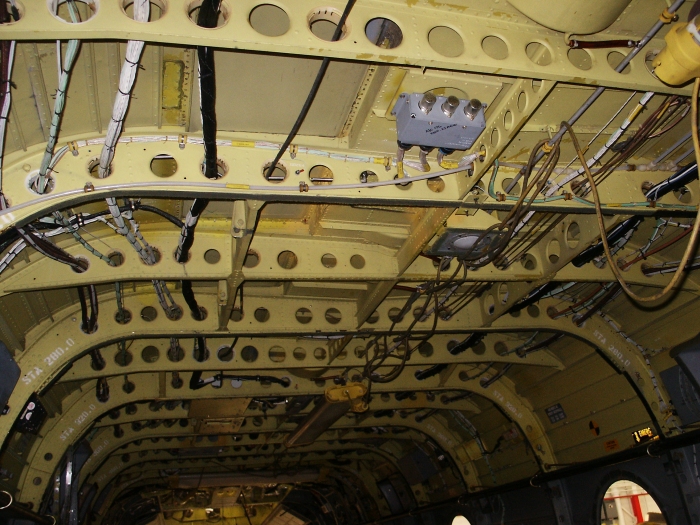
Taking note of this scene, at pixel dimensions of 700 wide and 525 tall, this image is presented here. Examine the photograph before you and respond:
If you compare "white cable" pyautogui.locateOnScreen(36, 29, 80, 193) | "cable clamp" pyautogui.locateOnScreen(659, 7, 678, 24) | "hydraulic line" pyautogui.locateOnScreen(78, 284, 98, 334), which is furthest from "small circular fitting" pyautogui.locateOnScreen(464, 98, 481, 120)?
"hydraulic line" pyautogui.locateOnScreen(78, 284, 98, 334)

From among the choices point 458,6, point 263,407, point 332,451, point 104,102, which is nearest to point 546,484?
point 263,407

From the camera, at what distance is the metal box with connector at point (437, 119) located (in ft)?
12.4

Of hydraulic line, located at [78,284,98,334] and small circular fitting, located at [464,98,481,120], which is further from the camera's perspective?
hydraulic line, located at [78,284,98,334]

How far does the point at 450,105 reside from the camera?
12.4ft

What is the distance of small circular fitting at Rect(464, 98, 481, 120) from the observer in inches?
150

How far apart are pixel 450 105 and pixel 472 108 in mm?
175

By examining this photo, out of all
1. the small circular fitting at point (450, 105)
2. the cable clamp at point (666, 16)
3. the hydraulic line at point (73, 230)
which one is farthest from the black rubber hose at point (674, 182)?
the hydraulic line at point (73, 230)

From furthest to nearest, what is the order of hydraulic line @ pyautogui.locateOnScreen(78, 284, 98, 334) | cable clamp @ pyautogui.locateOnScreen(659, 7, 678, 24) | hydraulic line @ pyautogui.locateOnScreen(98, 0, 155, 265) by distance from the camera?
1. hydraulic line @ pyautogui.locateOnScreen(78, 284, 98, 334)
2. cable clamp @ pyautogui.locateOnScreen(659, 7, 678, 24)
3. hydraulic line @ pyautogui.locateOnScreen(98, 0, 155, 265)

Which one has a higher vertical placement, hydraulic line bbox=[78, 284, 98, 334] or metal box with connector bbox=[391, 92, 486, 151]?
metal box with connector bbox=[391, 92, 486, 151]

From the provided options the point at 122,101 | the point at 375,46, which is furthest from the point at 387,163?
the point at 122,101

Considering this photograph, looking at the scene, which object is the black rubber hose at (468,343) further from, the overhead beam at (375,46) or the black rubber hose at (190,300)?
the overhead beam at (375,46)

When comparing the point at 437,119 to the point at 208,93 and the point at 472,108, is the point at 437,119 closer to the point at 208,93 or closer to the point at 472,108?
the point at 472,108

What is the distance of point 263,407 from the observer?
1060 cm

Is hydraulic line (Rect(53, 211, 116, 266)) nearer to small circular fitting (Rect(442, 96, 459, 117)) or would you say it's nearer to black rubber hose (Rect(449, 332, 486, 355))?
small circular fitting (Rect(442, 96, 459, 117))
